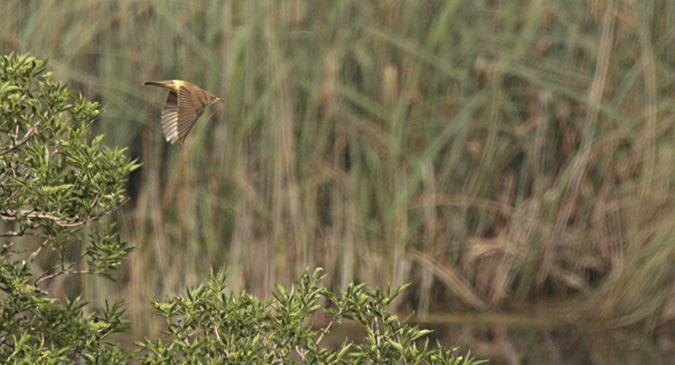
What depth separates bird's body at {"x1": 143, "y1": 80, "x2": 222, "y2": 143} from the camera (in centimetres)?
328

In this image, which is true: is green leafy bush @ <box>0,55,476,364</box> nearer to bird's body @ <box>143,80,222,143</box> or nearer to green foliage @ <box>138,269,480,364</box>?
green foliage @ <box>138,269,480,364</box>

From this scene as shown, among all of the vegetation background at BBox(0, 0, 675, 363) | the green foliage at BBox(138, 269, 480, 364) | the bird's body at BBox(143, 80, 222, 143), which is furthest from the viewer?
the vegetation background at BBox(0, 0, 675, 363)

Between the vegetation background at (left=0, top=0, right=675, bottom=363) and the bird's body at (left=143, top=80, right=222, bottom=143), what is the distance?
2.77ft

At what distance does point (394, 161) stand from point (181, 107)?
3.79 ft

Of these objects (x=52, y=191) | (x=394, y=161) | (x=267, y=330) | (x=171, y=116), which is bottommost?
(x=394, y=161)

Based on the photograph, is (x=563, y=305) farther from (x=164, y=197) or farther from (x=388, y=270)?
(x=164, y=197)

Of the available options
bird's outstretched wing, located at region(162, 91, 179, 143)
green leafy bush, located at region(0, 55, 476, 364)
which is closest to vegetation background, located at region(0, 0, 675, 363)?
bird's outstretched wing, located at region(162, 91, 179, 143)

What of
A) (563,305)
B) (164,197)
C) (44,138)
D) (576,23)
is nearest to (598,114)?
(576,23)

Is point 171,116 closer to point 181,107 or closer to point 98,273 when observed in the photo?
point 181,107

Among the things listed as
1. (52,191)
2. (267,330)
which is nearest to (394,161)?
(267,330)

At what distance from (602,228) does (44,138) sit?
2236 mm

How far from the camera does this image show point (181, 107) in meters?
3.26

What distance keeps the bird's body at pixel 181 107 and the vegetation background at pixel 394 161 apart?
33.3 inches

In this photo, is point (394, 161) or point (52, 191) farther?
point (394, 161)
